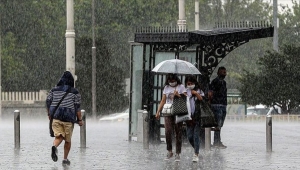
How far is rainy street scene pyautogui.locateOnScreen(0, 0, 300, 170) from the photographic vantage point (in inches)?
742

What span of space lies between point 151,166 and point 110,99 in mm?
40248

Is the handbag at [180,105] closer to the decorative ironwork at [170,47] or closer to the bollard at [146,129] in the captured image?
the bollard at [146,129]

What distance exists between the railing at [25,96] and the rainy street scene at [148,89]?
0.29 feet

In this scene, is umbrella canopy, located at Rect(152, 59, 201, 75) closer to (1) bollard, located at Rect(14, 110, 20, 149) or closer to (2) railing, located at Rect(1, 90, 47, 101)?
(1) bollard, located at Rect(14, 110, 20, 149)

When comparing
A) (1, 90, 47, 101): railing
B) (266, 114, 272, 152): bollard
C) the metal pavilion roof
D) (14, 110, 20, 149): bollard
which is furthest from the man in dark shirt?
(1, 90, 47, 101): railing

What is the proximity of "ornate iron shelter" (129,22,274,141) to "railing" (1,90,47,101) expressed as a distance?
1637 inches

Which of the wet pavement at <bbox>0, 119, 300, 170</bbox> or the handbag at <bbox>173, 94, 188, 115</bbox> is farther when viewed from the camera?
the handbag at <bbox>173, 94, 188, 115</bbox>

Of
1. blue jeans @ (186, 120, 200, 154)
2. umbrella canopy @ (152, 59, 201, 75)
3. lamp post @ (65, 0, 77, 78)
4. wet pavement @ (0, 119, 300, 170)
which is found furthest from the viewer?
lamp post @ (65, 0, 77, 78)

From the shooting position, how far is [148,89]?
23.7m

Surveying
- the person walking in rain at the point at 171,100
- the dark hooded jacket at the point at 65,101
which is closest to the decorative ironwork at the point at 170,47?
the person walking in rain at the point at 171,100

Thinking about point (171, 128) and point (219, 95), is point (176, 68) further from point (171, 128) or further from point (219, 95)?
point (219, 95)

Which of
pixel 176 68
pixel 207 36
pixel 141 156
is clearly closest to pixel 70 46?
pixel 207 36

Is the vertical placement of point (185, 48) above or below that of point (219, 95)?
above

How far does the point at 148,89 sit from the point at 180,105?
4.96m
